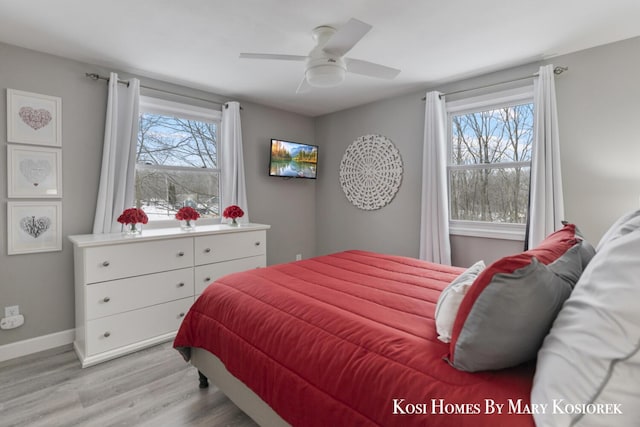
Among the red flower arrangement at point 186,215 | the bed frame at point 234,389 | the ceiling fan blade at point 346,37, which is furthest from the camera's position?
the red flower arrangement at point 186,215

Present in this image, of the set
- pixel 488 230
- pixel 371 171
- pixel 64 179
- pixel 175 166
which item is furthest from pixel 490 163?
pixel 64 179

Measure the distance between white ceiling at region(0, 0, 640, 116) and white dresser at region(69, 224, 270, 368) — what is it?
5.00 ft

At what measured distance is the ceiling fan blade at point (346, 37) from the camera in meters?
1.76

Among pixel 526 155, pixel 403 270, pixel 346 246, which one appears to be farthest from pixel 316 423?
pixel 346 246

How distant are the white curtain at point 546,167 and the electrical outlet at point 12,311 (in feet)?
14.0

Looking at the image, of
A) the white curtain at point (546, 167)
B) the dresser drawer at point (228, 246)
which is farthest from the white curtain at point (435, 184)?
the dresser drawer at point (228, 246)

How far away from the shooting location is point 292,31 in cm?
229

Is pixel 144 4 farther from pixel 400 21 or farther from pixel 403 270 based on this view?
pixel 403 270

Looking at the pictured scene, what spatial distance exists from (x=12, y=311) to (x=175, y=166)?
1.82 metres

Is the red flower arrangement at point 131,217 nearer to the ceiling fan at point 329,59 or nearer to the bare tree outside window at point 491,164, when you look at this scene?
the ceiling fan at point 329,59

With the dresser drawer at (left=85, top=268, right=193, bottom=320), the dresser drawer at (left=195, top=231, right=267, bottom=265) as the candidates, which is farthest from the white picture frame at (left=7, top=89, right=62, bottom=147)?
the dresser drawer at (left=195, top=231, right=267, bottom=265)

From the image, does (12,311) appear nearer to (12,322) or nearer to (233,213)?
(12,322)

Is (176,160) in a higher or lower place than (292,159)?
lower

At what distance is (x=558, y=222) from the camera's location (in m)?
2.64
